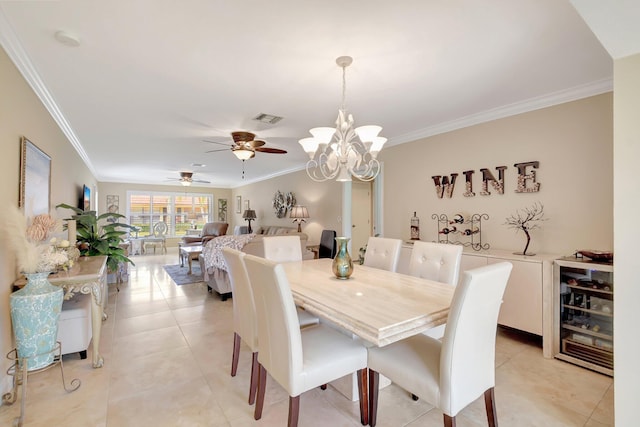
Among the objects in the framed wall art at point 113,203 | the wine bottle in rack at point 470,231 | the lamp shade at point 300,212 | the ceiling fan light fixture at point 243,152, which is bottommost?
the wine bottle in rack at point 470,231

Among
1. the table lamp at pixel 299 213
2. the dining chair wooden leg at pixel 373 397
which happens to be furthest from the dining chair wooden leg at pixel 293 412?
the table lamp at pixel 299 213

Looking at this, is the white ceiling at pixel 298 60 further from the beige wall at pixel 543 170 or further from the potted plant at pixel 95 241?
the potted plant at pixel 95 241

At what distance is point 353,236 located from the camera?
20.8ft

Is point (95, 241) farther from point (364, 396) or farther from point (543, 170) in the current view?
point (543, 170)

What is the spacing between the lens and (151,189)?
33.8ft

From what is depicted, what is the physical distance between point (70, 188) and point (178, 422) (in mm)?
4202

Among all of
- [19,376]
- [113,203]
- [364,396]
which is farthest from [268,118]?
[113,203]

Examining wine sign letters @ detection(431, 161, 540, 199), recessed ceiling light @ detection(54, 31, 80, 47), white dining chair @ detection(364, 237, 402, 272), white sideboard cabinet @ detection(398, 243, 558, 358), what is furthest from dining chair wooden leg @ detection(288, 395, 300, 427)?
wine sign letters @ detection(431, 161, 540, 199)

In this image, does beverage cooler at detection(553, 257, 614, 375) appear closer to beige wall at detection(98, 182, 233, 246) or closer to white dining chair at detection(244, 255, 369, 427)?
white dining chair at detection(244, 255, 369, 427)

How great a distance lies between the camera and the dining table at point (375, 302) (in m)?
1.37

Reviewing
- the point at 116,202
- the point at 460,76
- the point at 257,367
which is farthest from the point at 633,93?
the point at 116,202

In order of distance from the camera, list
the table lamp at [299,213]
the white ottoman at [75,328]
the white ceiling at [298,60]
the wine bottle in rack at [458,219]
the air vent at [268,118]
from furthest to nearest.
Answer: the table lamp at [299,213], the wine bottle in rack at [458,219], the air vent at [268,118], the white ottoman at [75,328], the white ceiling at [298,60]

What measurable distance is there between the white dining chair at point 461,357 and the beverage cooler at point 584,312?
4.94 ft

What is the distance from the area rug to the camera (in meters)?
5.46
